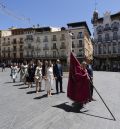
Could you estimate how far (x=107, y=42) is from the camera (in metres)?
68.9

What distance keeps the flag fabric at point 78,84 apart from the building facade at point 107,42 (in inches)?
2178

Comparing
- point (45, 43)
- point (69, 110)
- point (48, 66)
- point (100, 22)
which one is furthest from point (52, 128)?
point (45, 43)

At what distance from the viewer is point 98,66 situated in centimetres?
7038

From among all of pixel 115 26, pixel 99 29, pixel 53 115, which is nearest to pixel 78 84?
pixel 53 115

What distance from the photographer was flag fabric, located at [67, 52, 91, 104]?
10.5 m

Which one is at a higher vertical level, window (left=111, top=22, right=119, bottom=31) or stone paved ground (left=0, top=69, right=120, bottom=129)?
window (left=111, top=22, right=119, bottom=31)

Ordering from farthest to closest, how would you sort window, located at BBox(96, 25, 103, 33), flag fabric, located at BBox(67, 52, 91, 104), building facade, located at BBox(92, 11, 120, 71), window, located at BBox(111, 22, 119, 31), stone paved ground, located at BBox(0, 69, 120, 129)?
window, located at BBox(96, 25, 103, 33), window, located at BBox(111, 22, 119, 31), building facade, located at BBox(92, 11, 120, 71), flag fabric, located at BBox(67, 52, 91, 104), stone paved ground, located at BBox(0, 69, 120, 129)

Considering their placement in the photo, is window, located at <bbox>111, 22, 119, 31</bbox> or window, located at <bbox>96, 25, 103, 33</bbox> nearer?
window, located at <bbox>111, 22, 119, 31</bbox>

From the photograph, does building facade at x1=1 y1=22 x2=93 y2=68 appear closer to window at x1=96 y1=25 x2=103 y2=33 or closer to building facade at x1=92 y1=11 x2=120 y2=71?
window at x1=96 y1=25 x2=103 y2=33

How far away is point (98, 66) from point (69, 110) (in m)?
60.8

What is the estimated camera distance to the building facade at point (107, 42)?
67.4 meters

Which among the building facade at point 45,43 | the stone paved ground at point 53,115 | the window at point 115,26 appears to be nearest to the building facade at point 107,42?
the window at point 115,26

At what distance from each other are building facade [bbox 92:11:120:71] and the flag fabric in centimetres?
5533

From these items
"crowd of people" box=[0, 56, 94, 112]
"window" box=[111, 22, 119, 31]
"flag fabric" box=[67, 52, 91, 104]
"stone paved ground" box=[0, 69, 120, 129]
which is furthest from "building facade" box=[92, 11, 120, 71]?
"flag fabric" box=[67, 52, 91, 104]
